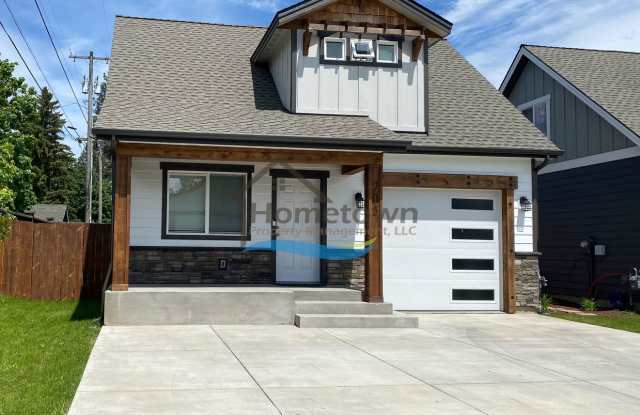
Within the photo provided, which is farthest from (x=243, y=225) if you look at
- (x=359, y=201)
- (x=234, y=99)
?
(x=234, y=99)

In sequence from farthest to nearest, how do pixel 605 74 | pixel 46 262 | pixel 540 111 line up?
pixel 540 111, pixel 605 74, pixel 46 262

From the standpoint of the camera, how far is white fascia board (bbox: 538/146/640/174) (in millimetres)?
14742

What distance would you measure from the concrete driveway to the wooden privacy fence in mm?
4251

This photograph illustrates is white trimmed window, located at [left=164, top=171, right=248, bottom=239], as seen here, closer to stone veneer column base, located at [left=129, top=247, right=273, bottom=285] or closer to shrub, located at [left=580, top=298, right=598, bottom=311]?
stone veneer column base, located at [left=129, top=247, right=273, bottom=285]

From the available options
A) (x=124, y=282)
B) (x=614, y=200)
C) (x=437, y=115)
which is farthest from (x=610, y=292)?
(x=124, y=282)

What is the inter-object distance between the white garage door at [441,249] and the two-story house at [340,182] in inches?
1.1

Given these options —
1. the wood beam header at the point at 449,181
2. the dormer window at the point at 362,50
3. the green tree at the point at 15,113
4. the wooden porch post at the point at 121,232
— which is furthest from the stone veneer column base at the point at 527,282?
the green tree at the point at 15,113

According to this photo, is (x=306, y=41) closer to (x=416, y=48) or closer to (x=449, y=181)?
(x=416, y=48)

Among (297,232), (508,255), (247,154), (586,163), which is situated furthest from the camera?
(586,163)

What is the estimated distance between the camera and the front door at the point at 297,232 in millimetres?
12914

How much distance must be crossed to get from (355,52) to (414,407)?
8739mm

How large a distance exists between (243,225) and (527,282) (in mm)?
5795

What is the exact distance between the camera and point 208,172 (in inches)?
502

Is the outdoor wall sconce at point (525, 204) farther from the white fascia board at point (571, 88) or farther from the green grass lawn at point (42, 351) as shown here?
the green grass lawn at point (42, 351)
